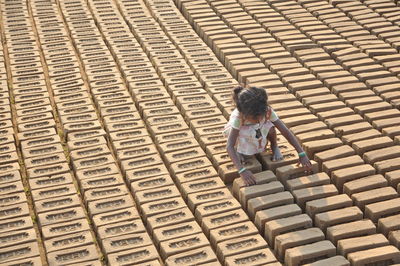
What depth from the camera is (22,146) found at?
5.97 meters

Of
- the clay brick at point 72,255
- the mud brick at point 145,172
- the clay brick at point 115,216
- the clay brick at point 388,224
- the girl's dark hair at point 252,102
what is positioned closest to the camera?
the clay brick at point 72,255

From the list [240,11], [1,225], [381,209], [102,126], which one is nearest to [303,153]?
[381,209]

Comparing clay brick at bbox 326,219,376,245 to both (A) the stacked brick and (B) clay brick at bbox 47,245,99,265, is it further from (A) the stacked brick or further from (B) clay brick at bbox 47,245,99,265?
Result: (B) clay brick at bbox 47,245,99,265

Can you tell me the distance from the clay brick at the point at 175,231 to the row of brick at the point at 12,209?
33.7 inches

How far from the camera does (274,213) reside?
5012 millimetres

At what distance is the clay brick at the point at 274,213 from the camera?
4977 millimetres

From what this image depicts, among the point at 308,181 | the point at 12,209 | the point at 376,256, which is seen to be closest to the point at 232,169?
the point at 308,181

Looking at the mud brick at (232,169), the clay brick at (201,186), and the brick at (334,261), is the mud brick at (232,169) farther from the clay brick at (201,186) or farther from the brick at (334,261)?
the brick at (334,261)

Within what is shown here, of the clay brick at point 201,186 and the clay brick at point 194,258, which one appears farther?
the clay brick at point 201,186

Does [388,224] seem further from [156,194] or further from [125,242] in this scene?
[125,242]

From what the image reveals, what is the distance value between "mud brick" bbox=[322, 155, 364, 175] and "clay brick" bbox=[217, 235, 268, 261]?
106 cm

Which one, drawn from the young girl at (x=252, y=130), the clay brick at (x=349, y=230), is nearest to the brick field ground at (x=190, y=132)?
the clay brick at (x=349, y=230)

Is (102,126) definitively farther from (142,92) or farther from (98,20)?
(98,20)

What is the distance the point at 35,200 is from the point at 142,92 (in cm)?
192
